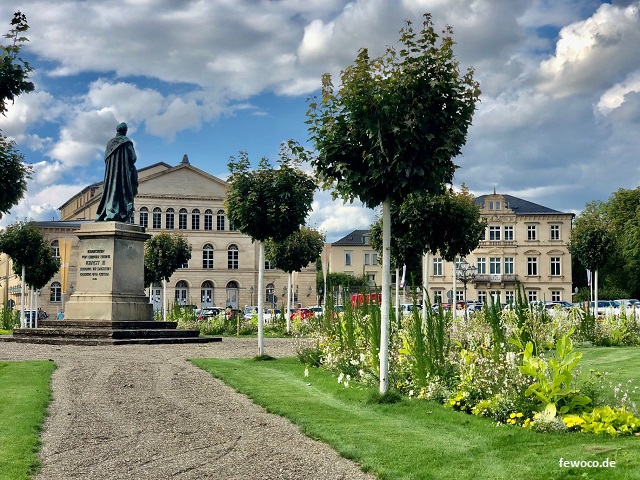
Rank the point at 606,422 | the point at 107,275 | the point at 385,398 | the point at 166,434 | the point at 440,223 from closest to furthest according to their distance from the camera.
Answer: the point at 606,422 → the point at 166,434 → the point at 385,398 → the point at 440,223 → the point at 107,275

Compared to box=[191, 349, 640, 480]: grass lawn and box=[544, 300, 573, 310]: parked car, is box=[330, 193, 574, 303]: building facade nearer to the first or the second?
box=[544, 300, 573, 310]: parked car

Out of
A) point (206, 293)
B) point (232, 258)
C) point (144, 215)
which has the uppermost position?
point (144, 215)

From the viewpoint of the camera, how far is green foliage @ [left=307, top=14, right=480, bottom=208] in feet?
37.0

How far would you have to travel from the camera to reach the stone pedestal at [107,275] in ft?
85.7

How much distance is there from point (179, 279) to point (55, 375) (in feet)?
243

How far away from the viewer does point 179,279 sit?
88938mm

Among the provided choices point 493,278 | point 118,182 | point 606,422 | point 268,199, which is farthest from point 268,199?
point 493,278

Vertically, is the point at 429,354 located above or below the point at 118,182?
below

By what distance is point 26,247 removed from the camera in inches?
1576

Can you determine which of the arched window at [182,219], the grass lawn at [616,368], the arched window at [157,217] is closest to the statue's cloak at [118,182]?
the grass lawn at [616,368]

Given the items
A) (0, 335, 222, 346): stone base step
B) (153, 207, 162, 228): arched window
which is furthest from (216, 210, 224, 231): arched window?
(0, 335, 222, 346): stone base step

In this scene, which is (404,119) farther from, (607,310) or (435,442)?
(607,310)

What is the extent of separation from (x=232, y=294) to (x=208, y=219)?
911cm

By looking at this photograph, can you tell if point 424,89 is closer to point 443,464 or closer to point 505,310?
point 443,464
